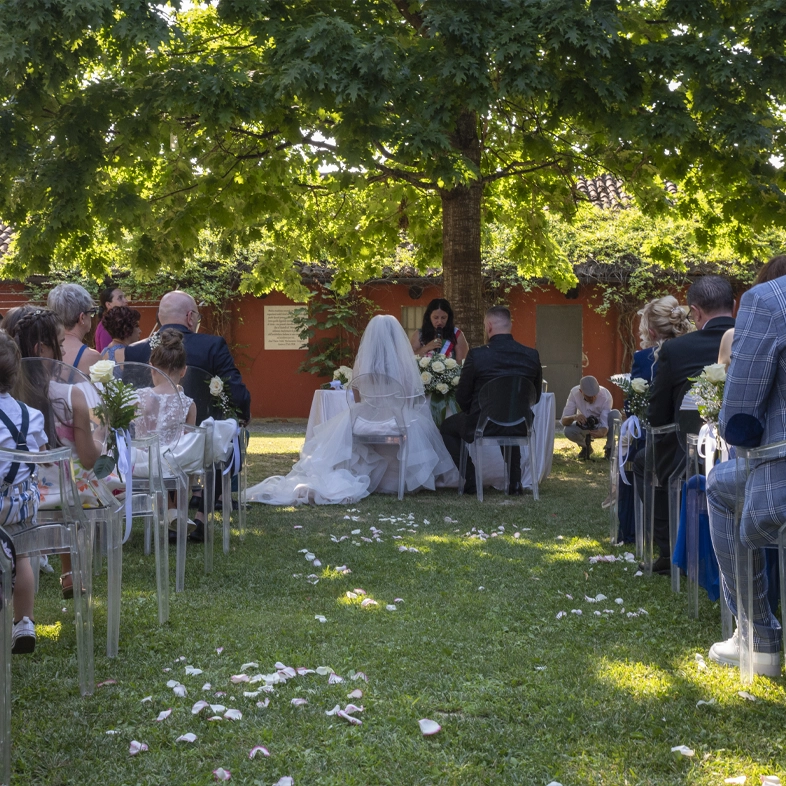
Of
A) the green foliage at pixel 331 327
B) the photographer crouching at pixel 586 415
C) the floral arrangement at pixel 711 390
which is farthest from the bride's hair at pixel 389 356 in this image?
the green foliage at pixel 331 327

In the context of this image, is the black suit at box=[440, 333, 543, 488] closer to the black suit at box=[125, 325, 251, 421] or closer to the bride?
the bride

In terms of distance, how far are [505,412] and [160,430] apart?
4517 millimetres

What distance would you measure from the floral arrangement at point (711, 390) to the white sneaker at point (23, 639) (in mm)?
3107

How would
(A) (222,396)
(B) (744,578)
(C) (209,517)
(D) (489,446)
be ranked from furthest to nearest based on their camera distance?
1. (D) (489,446)
2. (A) (222,396)
3. (C) (209,517)
4. (B) (744,578)

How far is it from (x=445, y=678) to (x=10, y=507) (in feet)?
5.78

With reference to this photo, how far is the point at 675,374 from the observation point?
18.1 feet

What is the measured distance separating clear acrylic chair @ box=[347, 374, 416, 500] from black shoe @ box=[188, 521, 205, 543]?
8.48ft

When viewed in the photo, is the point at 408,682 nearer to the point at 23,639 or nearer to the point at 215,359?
the point at 23,639

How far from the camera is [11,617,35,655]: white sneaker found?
4.23 m

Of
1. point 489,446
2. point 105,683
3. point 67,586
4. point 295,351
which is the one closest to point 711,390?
point 105,683

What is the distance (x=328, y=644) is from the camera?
14.3ft

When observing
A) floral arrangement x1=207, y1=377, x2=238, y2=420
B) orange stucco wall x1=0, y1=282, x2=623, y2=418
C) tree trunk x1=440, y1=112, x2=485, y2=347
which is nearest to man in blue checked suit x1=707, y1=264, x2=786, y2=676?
floral arrangement x1=207, y1=377, x2=238, y2=420

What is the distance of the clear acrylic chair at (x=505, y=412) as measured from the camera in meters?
9.34

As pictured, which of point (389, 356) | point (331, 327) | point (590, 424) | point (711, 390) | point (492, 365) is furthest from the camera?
point (331, 327)
